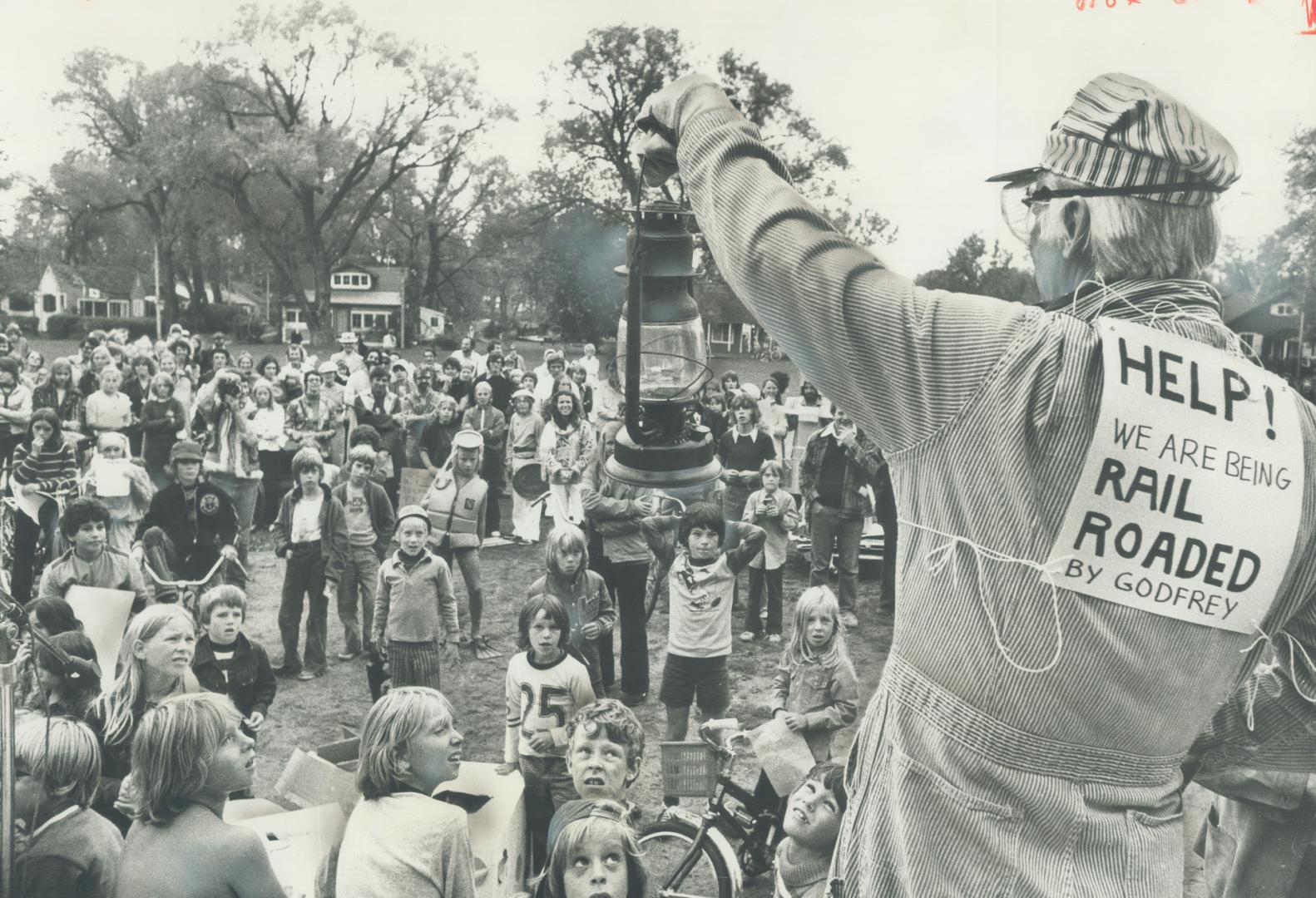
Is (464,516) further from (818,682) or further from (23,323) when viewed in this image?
(818,682)

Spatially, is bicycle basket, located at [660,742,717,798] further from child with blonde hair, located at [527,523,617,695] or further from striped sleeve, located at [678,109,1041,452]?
striped sleeve, located at [678,109,1041,452]

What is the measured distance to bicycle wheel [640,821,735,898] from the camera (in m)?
3.55

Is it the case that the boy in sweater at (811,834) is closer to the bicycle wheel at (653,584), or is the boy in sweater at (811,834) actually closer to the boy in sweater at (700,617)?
the boy in sweater at (700,617)

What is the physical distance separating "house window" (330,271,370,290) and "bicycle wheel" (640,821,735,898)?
9.23ft

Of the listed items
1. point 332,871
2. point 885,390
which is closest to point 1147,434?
point 885,390

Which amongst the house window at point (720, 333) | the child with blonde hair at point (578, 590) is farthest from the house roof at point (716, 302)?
the child with blonde hair at point (578, 590)

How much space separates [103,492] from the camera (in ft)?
18.5

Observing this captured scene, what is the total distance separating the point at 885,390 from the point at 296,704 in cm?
495

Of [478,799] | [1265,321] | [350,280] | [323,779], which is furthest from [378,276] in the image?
[1265,321]

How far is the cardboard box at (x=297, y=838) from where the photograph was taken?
320 centimetres

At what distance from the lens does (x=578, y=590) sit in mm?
4836

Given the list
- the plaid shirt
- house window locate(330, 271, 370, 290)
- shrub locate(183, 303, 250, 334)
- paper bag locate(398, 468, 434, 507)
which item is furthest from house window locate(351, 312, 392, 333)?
the plaid shirt

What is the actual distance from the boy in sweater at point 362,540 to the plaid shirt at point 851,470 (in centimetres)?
216

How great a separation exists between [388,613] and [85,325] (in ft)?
7.41
